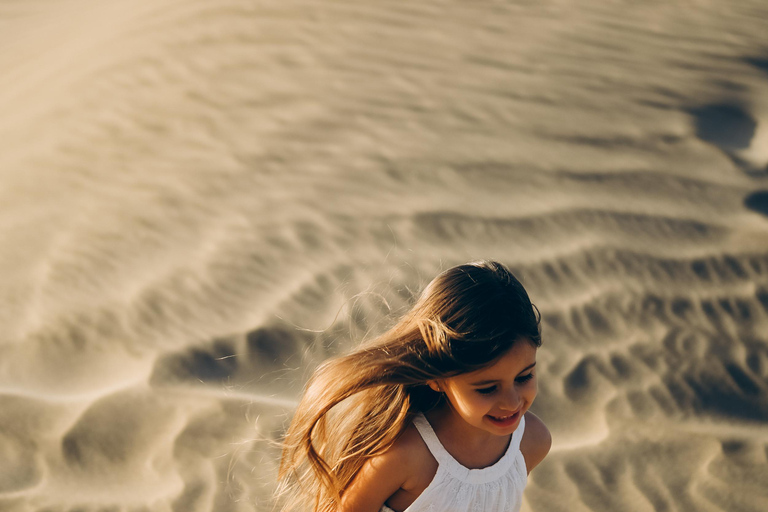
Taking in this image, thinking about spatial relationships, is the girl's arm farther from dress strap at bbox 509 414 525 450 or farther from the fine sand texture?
the fine sand texture

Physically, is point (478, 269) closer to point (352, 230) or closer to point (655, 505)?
point (655, 505)

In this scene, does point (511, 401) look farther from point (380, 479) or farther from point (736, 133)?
point (736, 133)

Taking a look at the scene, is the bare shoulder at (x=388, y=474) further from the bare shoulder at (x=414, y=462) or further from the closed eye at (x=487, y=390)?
the closed eye at (x=487, y=390)

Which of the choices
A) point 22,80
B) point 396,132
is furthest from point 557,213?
point 22,80

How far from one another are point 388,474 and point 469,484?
0.20 m

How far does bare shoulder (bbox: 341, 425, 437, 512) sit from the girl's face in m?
0.15

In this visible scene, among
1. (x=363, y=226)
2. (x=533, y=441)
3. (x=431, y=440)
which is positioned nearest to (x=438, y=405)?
(x=431, y=440)

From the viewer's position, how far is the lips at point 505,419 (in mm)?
1579

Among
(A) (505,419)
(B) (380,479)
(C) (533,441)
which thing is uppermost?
(A) (505,419)

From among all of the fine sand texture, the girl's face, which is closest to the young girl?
the girl's face

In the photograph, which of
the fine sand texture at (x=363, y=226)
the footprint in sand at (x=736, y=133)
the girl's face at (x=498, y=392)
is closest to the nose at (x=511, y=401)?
the girl's face at (x=498, y=392)

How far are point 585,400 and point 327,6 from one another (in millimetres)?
2806

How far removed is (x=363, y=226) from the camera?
125 inches

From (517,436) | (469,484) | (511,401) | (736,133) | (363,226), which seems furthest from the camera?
(736,133)
